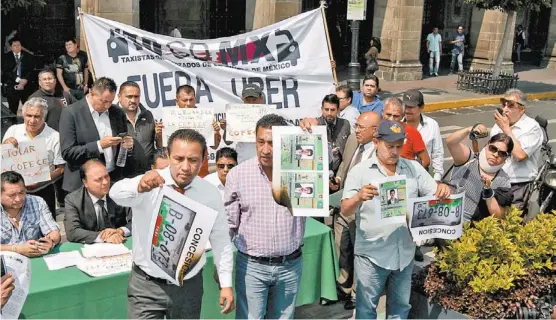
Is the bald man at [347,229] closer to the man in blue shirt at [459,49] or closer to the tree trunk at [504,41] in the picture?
the tree trunk at [504,41]

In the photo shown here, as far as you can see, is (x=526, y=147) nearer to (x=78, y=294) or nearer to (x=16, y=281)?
(x=78, y=294)

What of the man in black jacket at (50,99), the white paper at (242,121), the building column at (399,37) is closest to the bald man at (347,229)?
the white paper at (242,121)

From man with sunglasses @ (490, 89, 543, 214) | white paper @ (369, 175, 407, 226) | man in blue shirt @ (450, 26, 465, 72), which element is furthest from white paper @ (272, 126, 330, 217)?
man in blue shirt @ (450, 26, 465, 72)

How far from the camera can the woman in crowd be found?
17.5ft

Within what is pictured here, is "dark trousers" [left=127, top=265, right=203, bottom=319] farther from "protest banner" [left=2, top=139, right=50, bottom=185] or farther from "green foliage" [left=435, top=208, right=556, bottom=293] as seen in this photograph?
"protest banner" [left=2, top=139, right=50, bottom=185]

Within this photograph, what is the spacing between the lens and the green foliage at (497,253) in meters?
4.91

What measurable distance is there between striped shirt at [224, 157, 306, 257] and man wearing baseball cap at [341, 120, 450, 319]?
0.45 m

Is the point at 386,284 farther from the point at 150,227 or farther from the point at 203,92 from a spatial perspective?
the point at 203,92

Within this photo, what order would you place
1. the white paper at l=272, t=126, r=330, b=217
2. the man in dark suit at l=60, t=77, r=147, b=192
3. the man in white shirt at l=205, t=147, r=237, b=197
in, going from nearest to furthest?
the white paper at l=272, t=126, r=330, b=217
the man in white shirt at l=205, t=147, r=237, b=197
the man in dark suit at l=60, t=77, r=147, b=192

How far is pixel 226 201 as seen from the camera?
14.2 ft

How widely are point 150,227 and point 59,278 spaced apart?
1.05 meters

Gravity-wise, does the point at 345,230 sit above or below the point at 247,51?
below

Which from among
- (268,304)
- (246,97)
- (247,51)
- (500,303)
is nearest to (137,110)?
(246,97)

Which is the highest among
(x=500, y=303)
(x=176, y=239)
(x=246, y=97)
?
(x=246, y=97)
